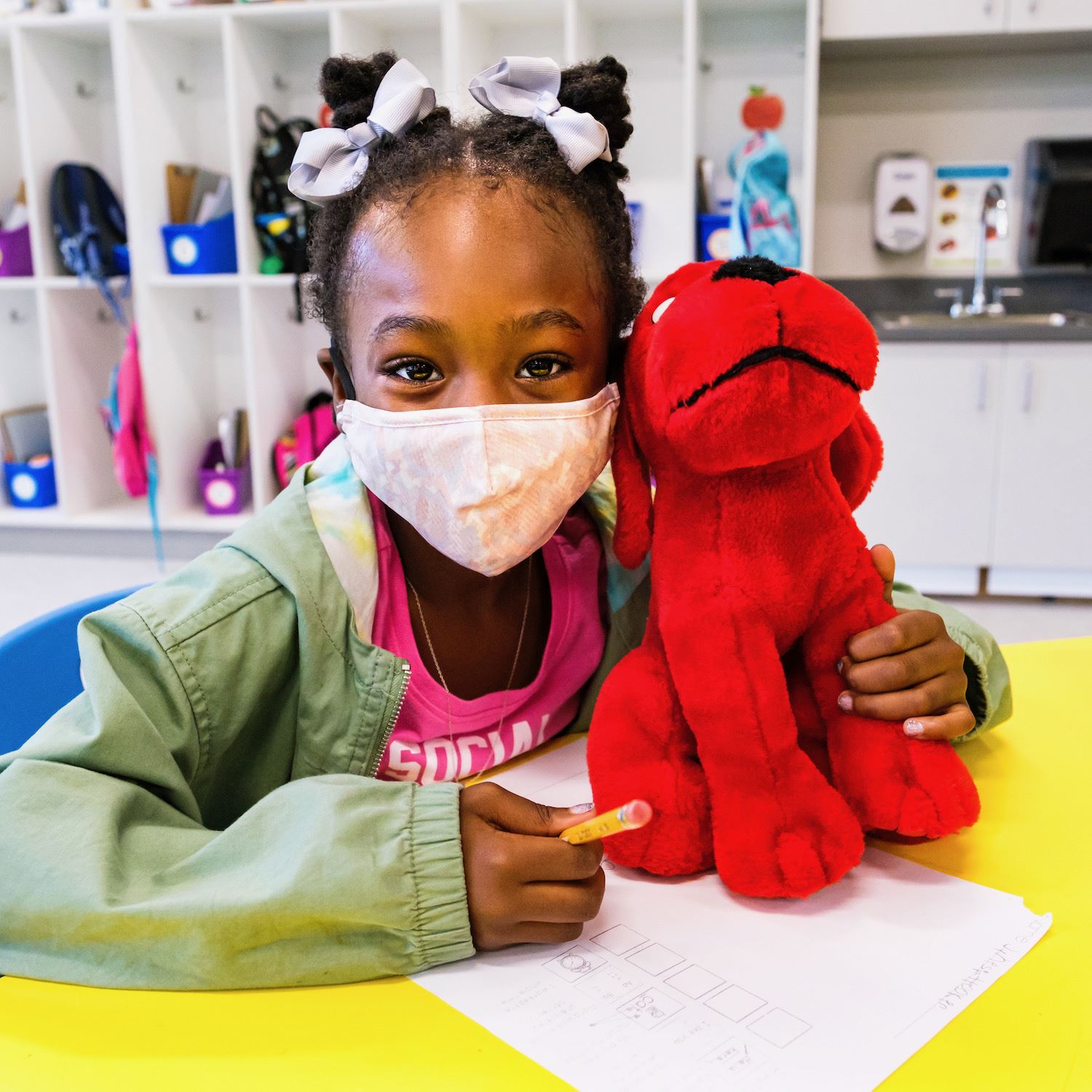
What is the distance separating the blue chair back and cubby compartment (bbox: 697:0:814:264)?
2646 millimetres

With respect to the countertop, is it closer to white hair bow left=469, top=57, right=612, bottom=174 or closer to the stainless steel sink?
the stainless steel sink

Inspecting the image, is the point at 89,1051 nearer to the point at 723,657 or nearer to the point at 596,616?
the point at 723,657

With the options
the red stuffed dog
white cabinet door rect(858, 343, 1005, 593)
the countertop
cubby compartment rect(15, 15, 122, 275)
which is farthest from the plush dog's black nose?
cubby compartment rect(15, 15, 122, 275)

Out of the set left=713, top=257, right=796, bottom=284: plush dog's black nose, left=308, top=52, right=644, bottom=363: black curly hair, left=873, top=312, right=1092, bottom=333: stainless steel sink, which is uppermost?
left=308, top=52, right=644, bottom=363: black curly hair

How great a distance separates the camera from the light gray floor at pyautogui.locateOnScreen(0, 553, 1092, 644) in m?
2.73

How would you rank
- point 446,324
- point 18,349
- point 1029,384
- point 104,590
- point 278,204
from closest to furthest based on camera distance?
point 446,324
point 1029,384
point 104,590
point 278,204
point 18,349

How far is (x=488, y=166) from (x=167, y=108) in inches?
115

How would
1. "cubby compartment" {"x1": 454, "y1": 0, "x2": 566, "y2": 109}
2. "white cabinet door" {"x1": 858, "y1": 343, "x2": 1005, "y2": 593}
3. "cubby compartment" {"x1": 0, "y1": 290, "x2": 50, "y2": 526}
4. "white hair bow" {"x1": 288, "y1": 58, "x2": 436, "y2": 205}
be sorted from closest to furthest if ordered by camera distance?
"white hair bow" {"x1": 288, "y1": 58, "x2": 436, "y2": 205} → "white cabinet door" {"x1": 858, "y1": 343, "x2": 1005, "y2": 593} → "cubby compartment" {"x1": 454, "y1": 0, "x2": 566, "y2": 109} → "cubby compartment" {"x1": 0, "y1": 290, "x2": 50, "y2": 526}

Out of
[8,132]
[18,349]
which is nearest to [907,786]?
[18,349]

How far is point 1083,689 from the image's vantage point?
1004 mm

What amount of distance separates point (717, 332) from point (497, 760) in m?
0.45

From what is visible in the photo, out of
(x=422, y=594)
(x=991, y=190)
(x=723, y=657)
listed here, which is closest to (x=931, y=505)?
(x=991, y=190)

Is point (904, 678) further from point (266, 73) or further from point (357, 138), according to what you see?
point (266, 73)

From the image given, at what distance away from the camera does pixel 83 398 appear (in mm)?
3471
